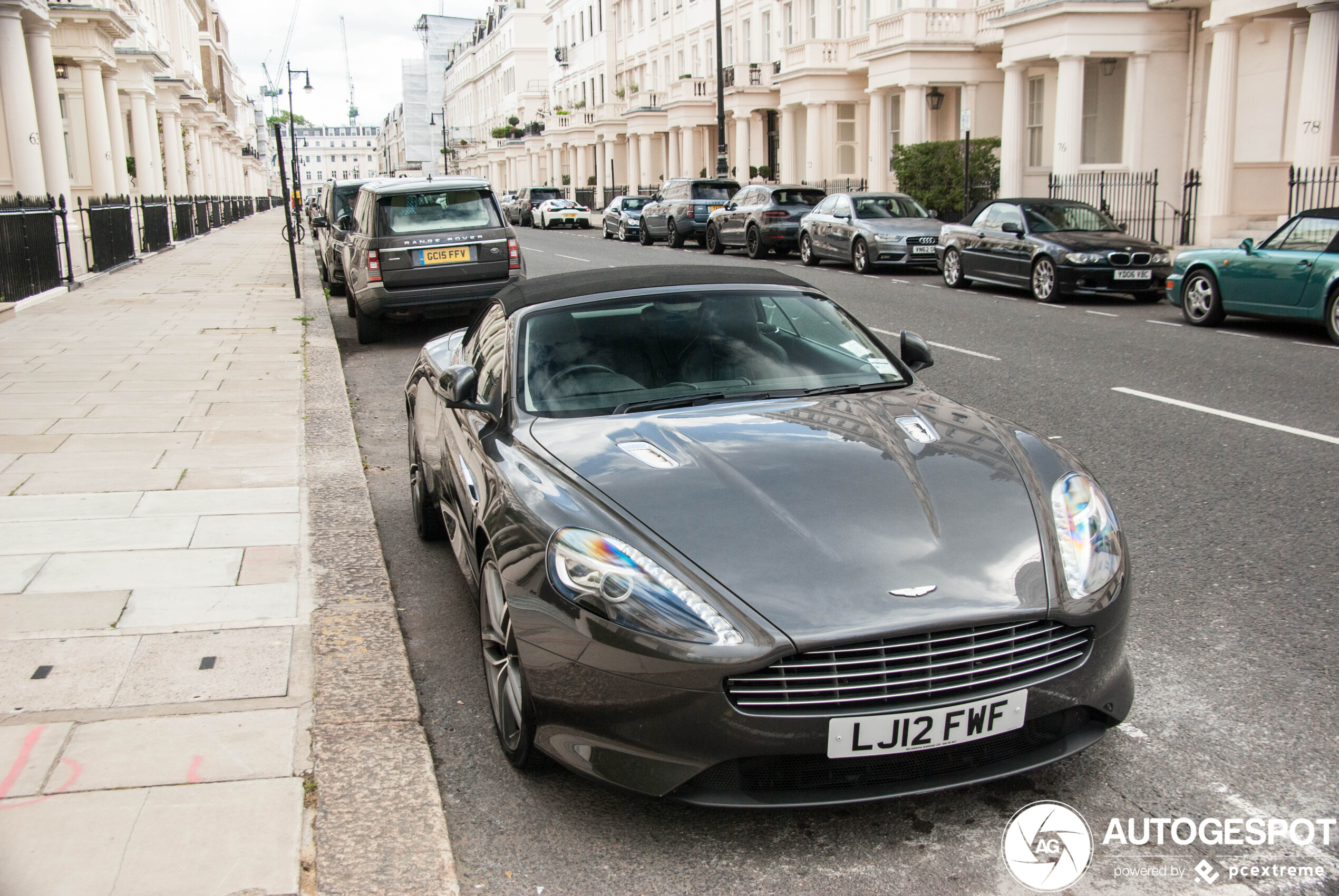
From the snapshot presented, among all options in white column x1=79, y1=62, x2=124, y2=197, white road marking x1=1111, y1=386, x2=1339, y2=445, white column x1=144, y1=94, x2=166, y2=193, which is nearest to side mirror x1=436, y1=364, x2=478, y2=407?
white road marking x1=1111, y1=386, x2=1339, y2=445

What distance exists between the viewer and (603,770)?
294 cm

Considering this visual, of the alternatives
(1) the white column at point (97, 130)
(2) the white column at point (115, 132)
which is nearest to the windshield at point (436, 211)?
(1) the white column at point (97, 130)

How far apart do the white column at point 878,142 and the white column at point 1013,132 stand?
7133mm

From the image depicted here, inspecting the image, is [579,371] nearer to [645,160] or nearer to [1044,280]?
[1044,280]

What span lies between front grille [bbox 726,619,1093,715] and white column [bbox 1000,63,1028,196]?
1053 inches

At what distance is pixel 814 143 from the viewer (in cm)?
3994

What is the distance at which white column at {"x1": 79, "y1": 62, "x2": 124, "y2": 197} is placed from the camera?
99.6 feet

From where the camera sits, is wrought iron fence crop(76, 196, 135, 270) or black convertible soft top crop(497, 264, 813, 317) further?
wrought iron fence crop(76, 196, 135, 270)

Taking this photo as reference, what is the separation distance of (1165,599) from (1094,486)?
1382mm

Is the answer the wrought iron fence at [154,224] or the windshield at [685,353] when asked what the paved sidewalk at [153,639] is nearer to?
the windshield at [685,353]

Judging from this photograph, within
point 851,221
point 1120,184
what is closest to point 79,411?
point 851,221

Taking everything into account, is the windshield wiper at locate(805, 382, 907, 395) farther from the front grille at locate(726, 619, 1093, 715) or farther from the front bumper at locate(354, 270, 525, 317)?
the front bumper at locate(354, 270, 525, 317)

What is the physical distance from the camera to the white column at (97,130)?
3034 centimetres

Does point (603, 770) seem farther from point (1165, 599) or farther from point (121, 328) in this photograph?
point (121, 328)
